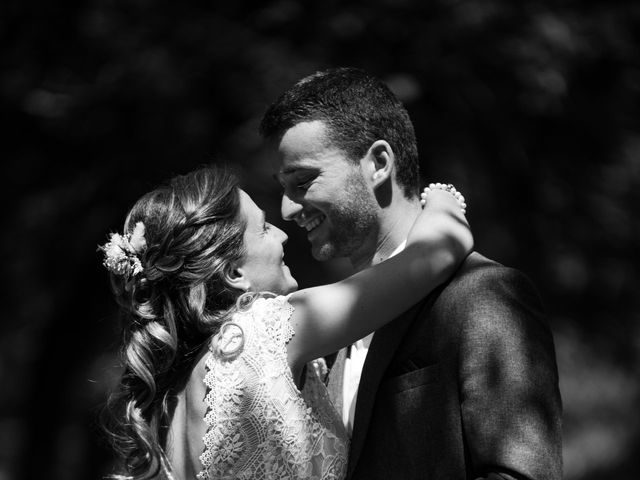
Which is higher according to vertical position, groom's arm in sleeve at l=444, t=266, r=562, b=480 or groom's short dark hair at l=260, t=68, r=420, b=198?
groom's short dark hair at l=260, t=68, r=420, b=198

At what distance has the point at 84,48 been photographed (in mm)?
6898

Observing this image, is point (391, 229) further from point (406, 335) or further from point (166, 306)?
point (166, 306)

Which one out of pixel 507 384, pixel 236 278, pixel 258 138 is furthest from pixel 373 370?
pixel 258 138

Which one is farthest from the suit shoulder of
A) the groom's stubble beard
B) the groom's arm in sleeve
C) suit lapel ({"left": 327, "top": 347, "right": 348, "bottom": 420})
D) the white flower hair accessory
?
the white flower hair accessory

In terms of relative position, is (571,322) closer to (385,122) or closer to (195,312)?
(385,122)

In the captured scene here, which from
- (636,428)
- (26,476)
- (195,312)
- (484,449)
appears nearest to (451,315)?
(484,449)

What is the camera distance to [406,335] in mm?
2971

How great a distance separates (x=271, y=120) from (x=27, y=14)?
406 cm

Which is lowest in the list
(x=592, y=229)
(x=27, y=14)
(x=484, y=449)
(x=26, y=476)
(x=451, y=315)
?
(x=26, y=476)

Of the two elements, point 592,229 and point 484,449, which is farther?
point 592,229

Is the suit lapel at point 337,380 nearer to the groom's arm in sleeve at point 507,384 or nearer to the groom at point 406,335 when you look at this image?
the groom at point 406,335

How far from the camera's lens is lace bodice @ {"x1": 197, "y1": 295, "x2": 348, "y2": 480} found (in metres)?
2.90

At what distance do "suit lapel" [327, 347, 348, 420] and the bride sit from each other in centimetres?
30

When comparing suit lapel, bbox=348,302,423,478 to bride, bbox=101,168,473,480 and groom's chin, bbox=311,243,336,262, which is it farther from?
groom's chin, bbox=311,243,336,262
